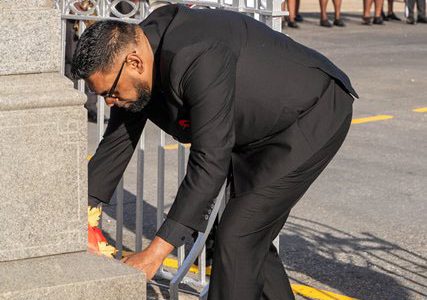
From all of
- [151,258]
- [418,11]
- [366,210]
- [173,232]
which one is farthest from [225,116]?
[418,11]

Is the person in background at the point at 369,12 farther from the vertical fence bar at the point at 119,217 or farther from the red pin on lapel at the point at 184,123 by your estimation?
the red pin on lapel at the point at 184,123

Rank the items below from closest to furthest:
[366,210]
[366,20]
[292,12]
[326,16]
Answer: [366,210] < [292,12] < [326,16] < [366,20]

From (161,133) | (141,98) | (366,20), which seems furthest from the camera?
(366,20)

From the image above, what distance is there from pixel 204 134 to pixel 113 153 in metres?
0.89

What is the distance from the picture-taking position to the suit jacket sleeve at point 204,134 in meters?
4.35

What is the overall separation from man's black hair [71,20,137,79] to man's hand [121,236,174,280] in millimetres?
653

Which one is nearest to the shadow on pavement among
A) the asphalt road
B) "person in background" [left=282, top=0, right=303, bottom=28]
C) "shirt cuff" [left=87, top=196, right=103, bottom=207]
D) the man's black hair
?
the asphalt road

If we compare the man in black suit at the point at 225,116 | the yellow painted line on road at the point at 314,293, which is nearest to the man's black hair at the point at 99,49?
the man in black suit at the point at 225,116

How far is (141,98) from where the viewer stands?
4.50 meters

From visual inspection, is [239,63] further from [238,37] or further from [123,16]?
[123,16]

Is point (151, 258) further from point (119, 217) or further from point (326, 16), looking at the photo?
point (326, 16)

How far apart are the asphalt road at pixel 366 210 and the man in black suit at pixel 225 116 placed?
1618mm

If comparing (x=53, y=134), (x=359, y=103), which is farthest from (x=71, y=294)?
(x=359, y=103)

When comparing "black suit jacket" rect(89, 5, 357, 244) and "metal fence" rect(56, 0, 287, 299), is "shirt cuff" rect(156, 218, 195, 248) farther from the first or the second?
"metal fence" rect(56, 0, 287, 299)
